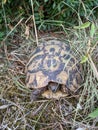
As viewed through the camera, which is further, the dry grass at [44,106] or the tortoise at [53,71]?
the tortoise at [53,71]

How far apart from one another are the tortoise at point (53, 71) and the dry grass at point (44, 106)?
0.07 meters

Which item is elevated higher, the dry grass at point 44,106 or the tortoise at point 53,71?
the tortoise at point 53,71

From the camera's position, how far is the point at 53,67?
9.73 ft

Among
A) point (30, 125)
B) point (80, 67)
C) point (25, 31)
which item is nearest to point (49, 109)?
point (30, 125)

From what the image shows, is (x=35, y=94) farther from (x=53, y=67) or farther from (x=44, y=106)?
(x=53, y=67)

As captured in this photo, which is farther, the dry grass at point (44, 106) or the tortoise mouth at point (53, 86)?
the tortoise mouth at point (53, 86)

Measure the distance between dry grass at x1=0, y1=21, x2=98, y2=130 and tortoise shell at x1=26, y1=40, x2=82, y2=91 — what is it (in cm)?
7

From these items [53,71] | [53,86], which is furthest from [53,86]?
[53,71]

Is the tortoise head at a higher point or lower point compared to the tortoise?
lower

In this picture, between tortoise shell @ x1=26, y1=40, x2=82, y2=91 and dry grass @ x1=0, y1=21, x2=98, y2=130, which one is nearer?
dry grass @ x1=0, y1=21, x2=98, y2=130

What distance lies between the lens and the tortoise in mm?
2926

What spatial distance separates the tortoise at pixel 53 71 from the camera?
2.93 metres

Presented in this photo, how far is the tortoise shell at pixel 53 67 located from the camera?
2.93m

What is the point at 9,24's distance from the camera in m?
3.41
